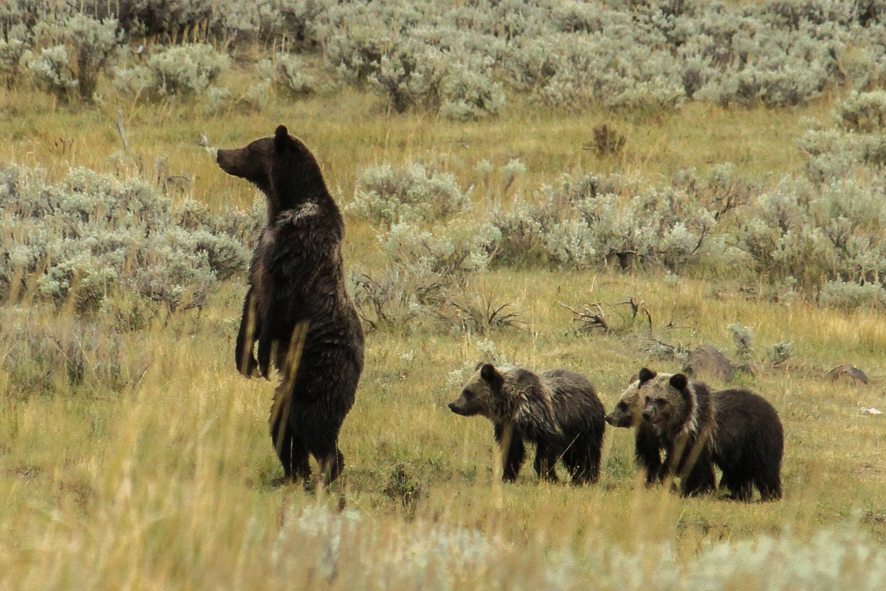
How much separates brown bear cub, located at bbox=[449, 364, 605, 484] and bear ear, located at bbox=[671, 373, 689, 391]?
0.55 meters

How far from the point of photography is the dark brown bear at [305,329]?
797cm

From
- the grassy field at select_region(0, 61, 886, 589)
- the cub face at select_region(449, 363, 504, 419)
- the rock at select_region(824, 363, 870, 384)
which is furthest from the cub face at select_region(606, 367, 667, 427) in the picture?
the rock at select_region(824, 363, 870, 384)

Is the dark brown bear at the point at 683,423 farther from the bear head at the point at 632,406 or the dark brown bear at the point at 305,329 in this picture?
the dark brown bear at the point at 305,329

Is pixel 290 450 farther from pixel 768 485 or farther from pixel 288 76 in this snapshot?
pixel 288 76

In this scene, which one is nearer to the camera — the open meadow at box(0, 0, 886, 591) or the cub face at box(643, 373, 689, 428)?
the open meadow at box(0, 0, 886, 591)

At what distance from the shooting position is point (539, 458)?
9250mm

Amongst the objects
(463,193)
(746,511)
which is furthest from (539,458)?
(463,193)

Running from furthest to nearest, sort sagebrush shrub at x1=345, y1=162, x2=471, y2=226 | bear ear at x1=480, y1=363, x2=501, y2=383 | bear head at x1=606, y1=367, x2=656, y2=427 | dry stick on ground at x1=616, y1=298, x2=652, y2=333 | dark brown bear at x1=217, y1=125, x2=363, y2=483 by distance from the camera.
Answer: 1. sagebrush shrub at x1=345, y1=162, x2=471, y2=226
2. dry stick on ground at x1=616, y1=298, x2=652, y2=333
3. bear ear at x1=480, y1=363, x2=501, y2=383
4. bear head at x1=606, y1=367, x2=656, y2=427
5. dark brown bear at x1=217, y1=125, x2=363, y2=483

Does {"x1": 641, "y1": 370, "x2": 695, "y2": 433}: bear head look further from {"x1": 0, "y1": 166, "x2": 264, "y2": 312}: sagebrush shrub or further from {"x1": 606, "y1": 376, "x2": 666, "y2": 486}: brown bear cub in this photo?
{"x1": 0, "y1": 166, "x2": 264, "y2": 312}: sagebrush shrub

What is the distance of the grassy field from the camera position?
4.59 metres

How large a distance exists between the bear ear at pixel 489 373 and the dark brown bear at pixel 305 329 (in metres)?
1.41

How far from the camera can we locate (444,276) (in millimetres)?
13992

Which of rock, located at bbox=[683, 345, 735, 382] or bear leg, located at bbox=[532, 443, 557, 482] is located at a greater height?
rock, located at bbox=[683, 345, 735, 382]

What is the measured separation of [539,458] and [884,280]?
769 centimetres
